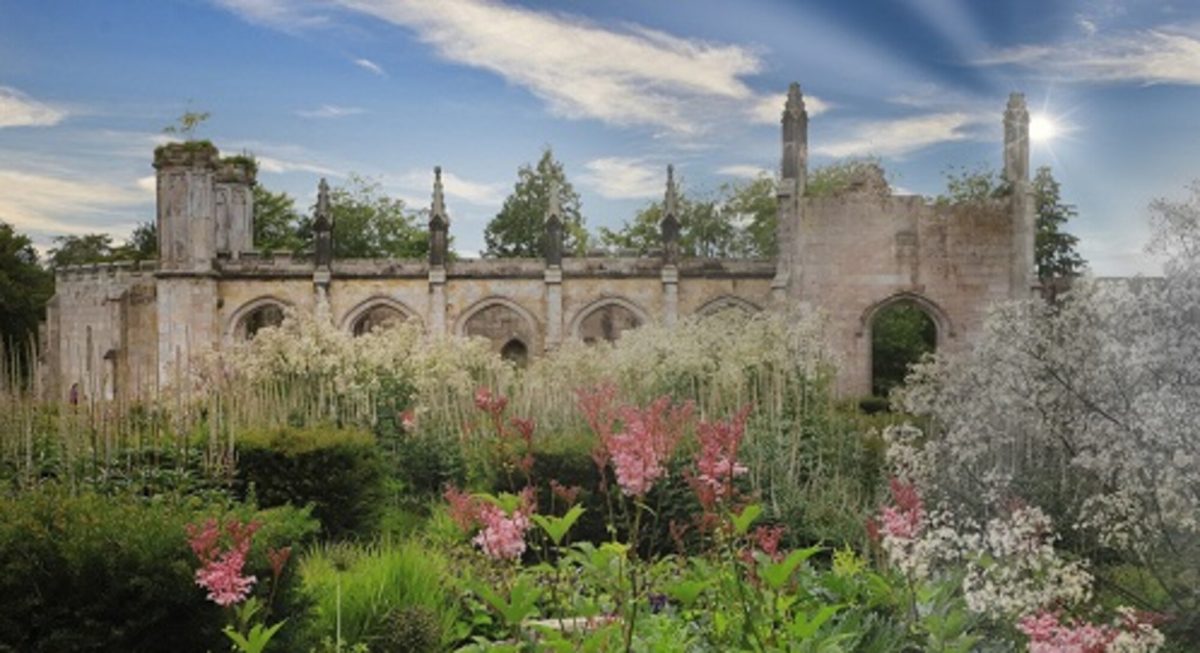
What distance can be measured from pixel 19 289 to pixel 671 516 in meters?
34.7

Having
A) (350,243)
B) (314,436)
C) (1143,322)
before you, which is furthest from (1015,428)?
(350,243)

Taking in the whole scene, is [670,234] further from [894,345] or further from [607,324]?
[894,345]

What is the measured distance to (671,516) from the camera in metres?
9.27

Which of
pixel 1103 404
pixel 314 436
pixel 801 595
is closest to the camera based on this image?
pixel 801 595

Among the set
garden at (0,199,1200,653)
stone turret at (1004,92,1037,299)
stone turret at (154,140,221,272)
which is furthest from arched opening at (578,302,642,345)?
garden at (0,199,1200,653)

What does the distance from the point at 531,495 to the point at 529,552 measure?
4845 millimetres

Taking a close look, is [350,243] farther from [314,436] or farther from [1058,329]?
[1058,329]

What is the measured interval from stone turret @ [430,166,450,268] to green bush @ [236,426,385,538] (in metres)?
19.0

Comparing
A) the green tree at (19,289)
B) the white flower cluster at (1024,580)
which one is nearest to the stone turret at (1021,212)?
the white flower cluster at (1024,580)

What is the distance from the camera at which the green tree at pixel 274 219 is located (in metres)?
45.2

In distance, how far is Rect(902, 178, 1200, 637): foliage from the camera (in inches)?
237

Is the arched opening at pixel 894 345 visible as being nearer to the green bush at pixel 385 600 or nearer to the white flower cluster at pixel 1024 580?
the green bush at pixel 385 600

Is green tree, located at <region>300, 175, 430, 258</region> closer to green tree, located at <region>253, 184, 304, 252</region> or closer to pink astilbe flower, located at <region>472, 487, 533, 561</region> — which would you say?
green tree, located at <region>253, 184, 304, 252</region>

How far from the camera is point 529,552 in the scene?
9016 mm
